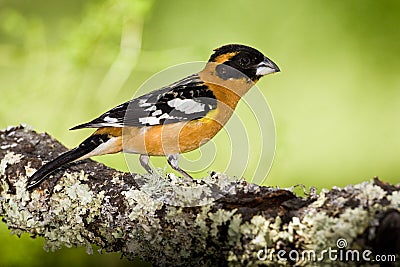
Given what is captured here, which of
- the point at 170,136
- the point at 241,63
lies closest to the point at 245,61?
the point at 241,63

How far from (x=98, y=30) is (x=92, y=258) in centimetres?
119

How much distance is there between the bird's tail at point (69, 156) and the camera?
1989 millimetres

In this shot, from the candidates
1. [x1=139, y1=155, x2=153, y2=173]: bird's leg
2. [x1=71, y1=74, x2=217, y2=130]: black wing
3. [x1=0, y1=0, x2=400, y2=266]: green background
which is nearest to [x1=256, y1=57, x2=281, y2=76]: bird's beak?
[x1=71, y1=74, x2=217, y2=130]: black wing

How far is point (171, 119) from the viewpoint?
6.81ft

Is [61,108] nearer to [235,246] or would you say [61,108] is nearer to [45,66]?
[45,66]

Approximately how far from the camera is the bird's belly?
208 cm

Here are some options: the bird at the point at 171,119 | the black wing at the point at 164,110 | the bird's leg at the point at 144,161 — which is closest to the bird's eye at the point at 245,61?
the bird at the point at 171,119

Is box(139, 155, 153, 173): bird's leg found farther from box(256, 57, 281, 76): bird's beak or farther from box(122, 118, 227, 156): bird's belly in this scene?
box(256, 57, 281, 76): bird's beak

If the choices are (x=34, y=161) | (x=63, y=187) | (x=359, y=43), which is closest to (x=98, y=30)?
(x=34, y=161)

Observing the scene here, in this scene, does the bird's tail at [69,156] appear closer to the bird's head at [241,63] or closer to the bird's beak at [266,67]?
the bird's head at [241,63]

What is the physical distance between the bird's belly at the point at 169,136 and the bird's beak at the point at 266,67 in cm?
25

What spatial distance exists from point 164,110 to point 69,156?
348mm

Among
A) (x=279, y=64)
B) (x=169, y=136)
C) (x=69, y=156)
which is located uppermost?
(x=279, y=64)

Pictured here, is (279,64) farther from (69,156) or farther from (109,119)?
(69,156)
